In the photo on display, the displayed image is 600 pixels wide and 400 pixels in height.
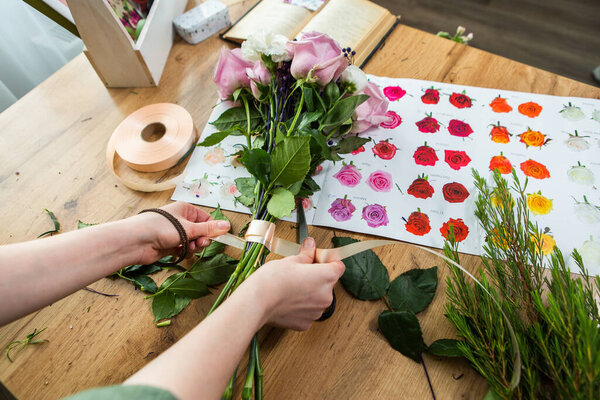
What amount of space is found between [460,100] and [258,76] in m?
0.51

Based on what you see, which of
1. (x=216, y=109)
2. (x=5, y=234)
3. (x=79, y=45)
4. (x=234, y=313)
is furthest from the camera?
(x=79, y=45)

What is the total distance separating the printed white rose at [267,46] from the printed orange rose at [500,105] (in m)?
0.52

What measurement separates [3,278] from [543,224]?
2.93 ft

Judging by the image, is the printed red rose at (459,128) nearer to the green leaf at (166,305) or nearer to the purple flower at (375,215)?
the purple flower at (375,215)

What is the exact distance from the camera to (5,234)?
0.70 meters

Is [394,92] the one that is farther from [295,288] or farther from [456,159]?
[295,288]

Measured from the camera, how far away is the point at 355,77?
2.08ft

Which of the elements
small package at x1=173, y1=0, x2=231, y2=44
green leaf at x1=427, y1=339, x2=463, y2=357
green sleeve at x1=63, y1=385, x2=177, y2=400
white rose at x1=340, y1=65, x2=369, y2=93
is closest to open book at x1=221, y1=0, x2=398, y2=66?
small package at x1=173, y1=0, x2=231, y2=44

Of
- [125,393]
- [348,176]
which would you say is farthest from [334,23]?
[125,393]

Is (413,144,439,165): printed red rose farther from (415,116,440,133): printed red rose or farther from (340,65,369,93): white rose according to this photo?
(340,65,369,93): white rose

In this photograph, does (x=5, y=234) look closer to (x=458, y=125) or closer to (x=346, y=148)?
(x=346, y=148)

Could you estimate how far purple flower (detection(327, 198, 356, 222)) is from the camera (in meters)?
0.68


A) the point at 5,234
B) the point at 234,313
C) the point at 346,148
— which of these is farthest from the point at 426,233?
the point at 5,234

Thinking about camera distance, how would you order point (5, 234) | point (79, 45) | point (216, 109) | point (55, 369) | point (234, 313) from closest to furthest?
point (234, 313)
point (55, 369)
point (5, 234)
point (216, 109)
point (79, 45)
